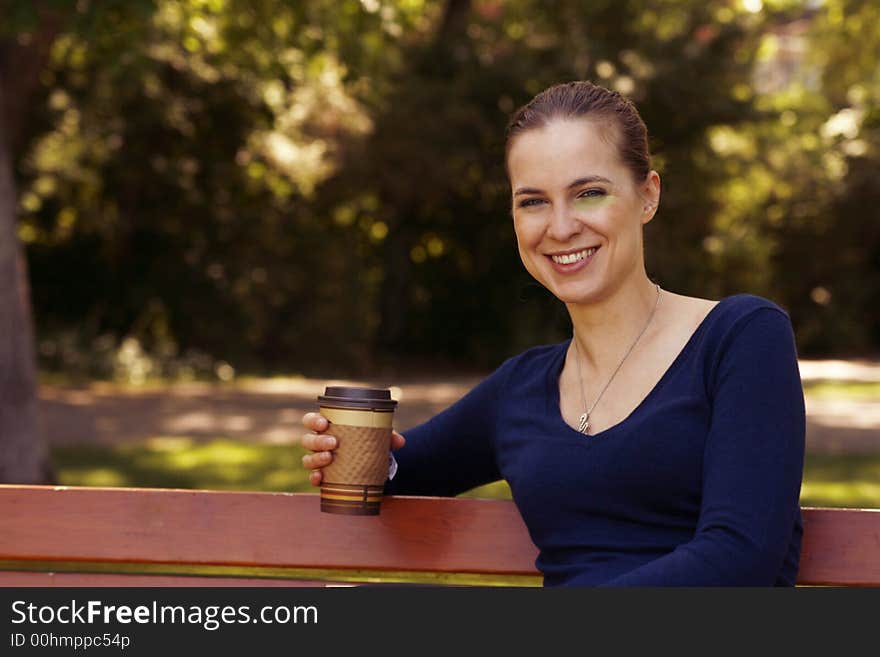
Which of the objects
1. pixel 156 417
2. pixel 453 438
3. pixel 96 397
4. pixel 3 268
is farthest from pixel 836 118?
pixel 96 397

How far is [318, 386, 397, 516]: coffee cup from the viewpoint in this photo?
253 cm

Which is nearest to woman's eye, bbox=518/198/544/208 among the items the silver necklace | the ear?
the ear

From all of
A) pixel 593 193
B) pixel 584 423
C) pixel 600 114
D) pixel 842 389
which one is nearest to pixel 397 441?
pixel 584 423

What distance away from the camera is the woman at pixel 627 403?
7.38 ft

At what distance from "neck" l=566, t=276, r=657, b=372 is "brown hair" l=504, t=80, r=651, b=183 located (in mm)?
234

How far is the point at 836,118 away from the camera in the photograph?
807cm

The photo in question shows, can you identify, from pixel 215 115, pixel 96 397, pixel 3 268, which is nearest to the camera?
pixel 3 268

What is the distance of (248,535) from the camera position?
9.29 ft

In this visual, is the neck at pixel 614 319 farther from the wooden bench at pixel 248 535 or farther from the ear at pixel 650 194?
the wooden bench at pixel 248 535

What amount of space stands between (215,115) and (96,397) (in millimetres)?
4482

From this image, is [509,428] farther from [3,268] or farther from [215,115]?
[215,115]

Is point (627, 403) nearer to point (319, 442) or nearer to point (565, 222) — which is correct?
point (565, 222)

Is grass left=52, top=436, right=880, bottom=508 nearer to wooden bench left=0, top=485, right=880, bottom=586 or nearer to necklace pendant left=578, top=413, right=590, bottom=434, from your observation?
wooden bench left=0, top=485, right=880, bottom=586

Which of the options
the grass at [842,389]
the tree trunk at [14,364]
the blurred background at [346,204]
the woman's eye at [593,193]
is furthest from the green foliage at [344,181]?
the woman's eye at [593,193]
